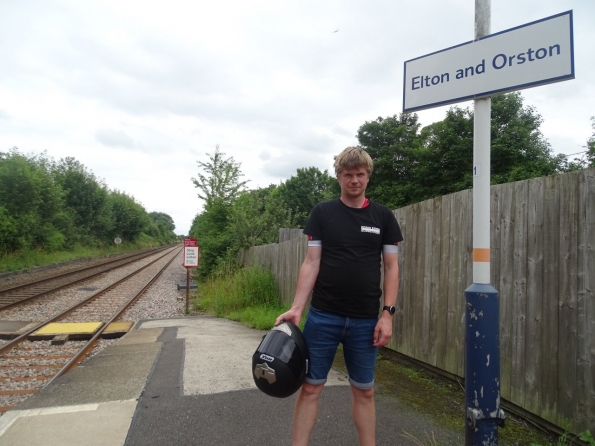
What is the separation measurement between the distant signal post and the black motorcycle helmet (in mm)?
859

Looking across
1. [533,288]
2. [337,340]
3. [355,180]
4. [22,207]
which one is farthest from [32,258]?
[533,288]

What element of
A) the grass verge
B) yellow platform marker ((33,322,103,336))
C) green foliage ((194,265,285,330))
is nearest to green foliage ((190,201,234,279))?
green foliage ((194,265,285,330))

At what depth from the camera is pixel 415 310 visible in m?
4.70

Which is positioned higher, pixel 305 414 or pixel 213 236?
pixel 213 236

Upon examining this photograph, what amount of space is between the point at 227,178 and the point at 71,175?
30.9 m

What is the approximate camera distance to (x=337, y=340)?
8.24ft

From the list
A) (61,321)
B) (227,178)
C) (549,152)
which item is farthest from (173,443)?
(549,152)

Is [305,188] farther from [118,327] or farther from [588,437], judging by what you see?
[588,437]

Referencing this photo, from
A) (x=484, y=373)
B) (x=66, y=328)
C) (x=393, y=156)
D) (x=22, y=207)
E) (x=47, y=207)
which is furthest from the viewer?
(x=393, y=156)

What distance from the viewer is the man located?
8.05ft

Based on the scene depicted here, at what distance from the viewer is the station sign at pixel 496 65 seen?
2248 mm

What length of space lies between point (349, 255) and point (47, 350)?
6.30 metres

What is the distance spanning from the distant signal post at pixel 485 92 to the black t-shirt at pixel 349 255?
50 centimetres

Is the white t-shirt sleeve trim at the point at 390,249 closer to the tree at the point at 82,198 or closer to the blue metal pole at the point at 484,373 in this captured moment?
the blue metal pole at the point at 484,373
